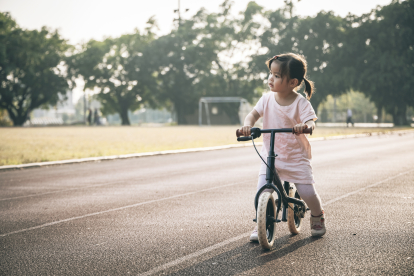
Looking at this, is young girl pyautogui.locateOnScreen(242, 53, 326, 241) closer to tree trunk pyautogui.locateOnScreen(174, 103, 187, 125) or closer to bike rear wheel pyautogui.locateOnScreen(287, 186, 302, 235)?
bike rear wheel pyautogui.locateOnScreen(287, 186, 302, 235)

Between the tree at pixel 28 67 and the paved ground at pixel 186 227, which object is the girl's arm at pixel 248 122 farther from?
the tree at pixel 28 67

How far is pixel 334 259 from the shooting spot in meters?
4.15

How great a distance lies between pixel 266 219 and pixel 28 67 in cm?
6058

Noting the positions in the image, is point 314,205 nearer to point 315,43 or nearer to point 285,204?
point 285,204

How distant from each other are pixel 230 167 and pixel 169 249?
783 cm

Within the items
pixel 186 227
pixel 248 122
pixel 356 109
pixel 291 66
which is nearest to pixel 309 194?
pixel 248 122

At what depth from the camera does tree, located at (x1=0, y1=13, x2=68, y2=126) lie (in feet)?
193

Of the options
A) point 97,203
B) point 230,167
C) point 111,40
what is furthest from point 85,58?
point 97,203

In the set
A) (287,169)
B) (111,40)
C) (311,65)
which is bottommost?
(287,169)

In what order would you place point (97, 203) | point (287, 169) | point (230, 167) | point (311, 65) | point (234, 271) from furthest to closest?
1. point (311, 65)
2. point (230, 167)
3. point (97, 203)
4. point (287, 169)
5. point (234, 271)

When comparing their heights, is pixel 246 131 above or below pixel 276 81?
below

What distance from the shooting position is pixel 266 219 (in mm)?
4293

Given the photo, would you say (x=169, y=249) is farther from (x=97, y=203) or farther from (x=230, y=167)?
(x=230, y=167)

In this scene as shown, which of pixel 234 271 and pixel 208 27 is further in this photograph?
pixel 208 27
